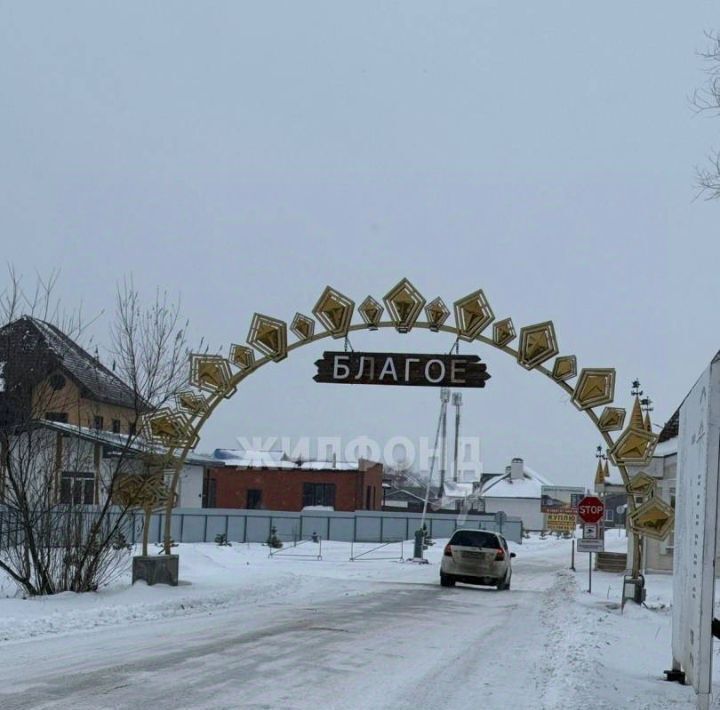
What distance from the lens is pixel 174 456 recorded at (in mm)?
22297

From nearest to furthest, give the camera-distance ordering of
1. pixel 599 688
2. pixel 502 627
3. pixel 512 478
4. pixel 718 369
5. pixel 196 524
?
pixel 718 369, pixel 599 688, pixel 502 627, pixel 196 524, pixel 512 478

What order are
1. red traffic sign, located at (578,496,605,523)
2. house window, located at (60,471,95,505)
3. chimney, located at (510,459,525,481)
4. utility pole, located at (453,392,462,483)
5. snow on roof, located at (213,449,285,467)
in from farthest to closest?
chimney, located at (510,459,525,481) < utility pole, located at (453,392,462,483) < snow on roof, located at (213,449,285,467) < red traffic sign, located at (578,496,605,523) < house window, located at (60,471,95,505)

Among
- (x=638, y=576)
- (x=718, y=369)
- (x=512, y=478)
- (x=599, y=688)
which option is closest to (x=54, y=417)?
(x=638, y=576)

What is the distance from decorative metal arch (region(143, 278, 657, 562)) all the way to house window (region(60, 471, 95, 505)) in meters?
1.69

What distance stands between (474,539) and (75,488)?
479 inches

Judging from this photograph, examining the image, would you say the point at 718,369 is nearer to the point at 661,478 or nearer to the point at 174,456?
the point at 174,456

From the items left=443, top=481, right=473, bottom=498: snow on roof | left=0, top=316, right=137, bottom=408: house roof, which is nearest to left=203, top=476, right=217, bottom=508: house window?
left=0, top=316, right=137, bottom=408: house roof

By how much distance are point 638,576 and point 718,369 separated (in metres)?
15.1

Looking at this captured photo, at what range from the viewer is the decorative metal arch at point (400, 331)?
71.3 ft

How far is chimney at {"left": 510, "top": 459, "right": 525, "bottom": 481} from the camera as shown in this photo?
11756 centimetres

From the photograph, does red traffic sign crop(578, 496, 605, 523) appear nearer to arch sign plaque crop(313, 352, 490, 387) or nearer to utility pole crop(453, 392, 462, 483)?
arch sign plaque crop(313, 352, 490, 387)

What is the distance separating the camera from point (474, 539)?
93.5 ft

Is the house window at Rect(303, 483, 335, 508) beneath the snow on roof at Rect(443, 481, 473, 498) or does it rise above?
above

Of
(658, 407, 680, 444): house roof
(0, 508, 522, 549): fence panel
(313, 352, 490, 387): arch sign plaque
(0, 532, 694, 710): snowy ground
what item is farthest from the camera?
(0, 508, 522, 549): fence panel
